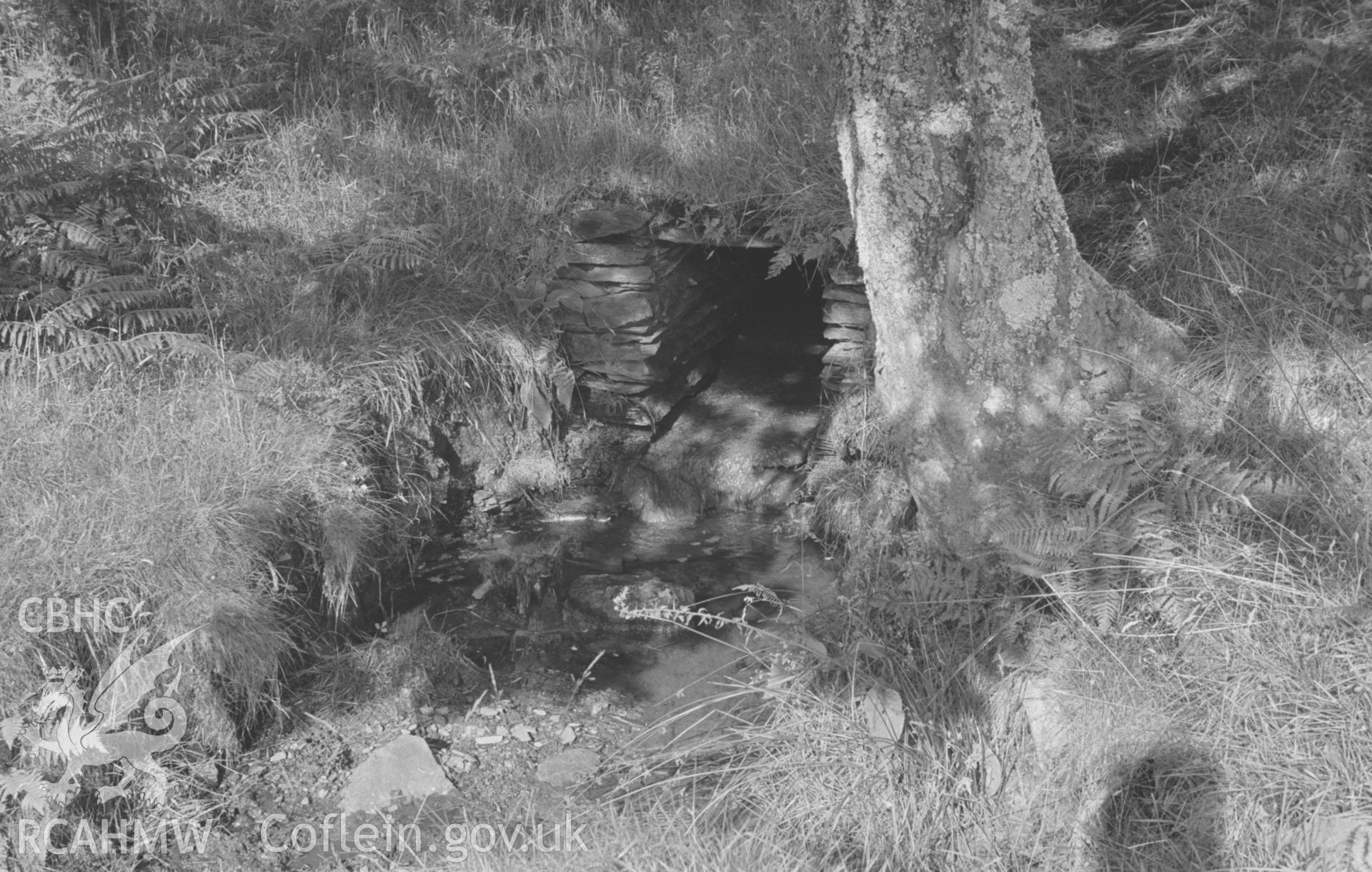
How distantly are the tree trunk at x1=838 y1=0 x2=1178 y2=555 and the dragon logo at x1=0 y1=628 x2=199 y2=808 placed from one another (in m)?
2.96

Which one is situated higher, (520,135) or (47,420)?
(520,135)

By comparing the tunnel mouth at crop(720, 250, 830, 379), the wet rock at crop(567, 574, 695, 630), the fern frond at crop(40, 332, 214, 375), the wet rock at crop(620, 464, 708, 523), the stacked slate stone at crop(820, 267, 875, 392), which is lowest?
the wet rock at crop(620, 464, 708, 523)

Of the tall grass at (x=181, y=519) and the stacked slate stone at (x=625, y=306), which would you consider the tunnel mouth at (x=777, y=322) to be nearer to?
the stacked slate stone at (x=625, y=306)

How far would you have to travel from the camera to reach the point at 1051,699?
3.38 meters

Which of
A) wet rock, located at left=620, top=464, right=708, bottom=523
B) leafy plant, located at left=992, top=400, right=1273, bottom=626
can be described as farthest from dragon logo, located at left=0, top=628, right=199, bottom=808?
leafy plant, located at left=992, top=400, right=1273, bottom=626

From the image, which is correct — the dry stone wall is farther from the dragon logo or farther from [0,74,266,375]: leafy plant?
the dragon logo

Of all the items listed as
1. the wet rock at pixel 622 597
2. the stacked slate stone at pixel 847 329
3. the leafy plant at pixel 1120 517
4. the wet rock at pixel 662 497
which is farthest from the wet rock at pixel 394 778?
the stacked slate stone at pixel 847 329

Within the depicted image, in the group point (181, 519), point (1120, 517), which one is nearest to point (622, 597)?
point (181, 519)

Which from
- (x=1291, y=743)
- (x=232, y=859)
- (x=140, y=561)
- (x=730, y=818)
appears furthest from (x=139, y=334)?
(x=1291, y=743)

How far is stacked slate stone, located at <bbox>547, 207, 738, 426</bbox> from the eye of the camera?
6469 mm

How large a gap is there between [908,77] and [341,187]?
4090mm

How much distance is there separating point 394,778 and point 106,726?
3.40 ft

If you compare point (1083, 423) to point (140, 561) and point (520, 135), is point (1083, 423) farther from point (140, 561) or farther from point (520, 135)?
point (520, 135)

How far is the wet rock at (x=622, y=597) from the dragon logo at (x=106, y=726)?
1923 mm
